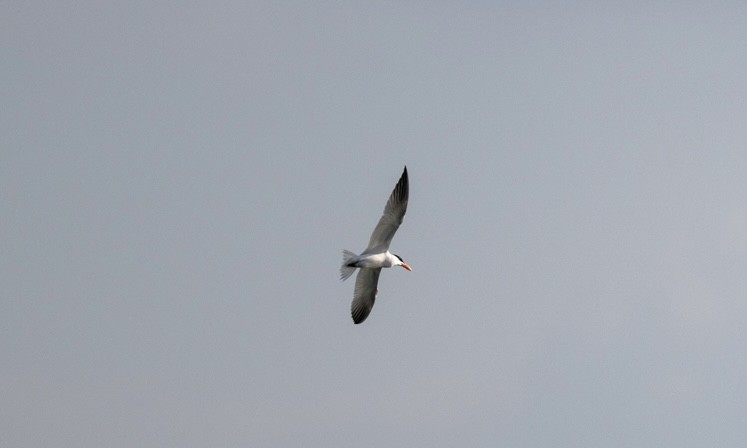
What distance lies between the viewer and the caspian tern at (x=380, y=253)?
49.6 metres

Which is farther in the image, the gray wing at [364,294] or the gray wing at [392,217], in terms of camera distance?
the gray wing at [364,294]

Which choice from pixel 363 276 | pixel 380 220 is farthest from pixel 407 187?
pixel 363 276

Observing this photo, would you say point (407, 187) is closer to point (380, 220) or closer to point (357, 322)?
point (380, 220)

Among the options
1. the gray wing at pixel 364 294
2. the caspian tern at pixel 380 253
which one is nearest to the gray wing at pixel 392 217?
the caspian tern at pixel 380 253

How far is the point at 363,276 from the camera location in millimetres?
53312

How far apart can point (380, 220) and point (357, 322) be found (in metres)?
6.43

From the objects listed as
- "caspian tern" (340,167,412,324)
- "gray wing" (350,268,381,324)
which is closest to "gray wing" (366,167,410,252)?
"caspian tern" (340,167,412,324)

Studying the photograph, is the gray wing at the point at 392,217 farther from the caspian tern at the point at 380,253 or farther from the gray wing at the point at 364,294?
the gray wing at the point at 364,294

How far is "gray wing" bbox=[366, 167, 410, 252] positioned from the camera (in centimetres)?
4956

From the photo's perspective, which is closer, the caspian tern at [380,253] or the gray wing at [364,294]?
the caspian tern at [380,253]

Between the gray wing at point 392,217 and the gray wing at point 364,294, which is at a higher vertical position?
the gray wing at point 392,217

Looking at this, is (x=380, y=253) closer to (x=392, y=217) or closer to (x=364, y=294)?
(x=392, y=217)

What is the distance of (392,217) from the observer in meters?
50.0

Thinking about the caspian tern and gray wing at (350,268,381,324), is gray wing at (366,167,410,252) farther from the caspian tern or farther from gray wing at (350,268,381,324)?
gray wing at (350,268,381,324)
